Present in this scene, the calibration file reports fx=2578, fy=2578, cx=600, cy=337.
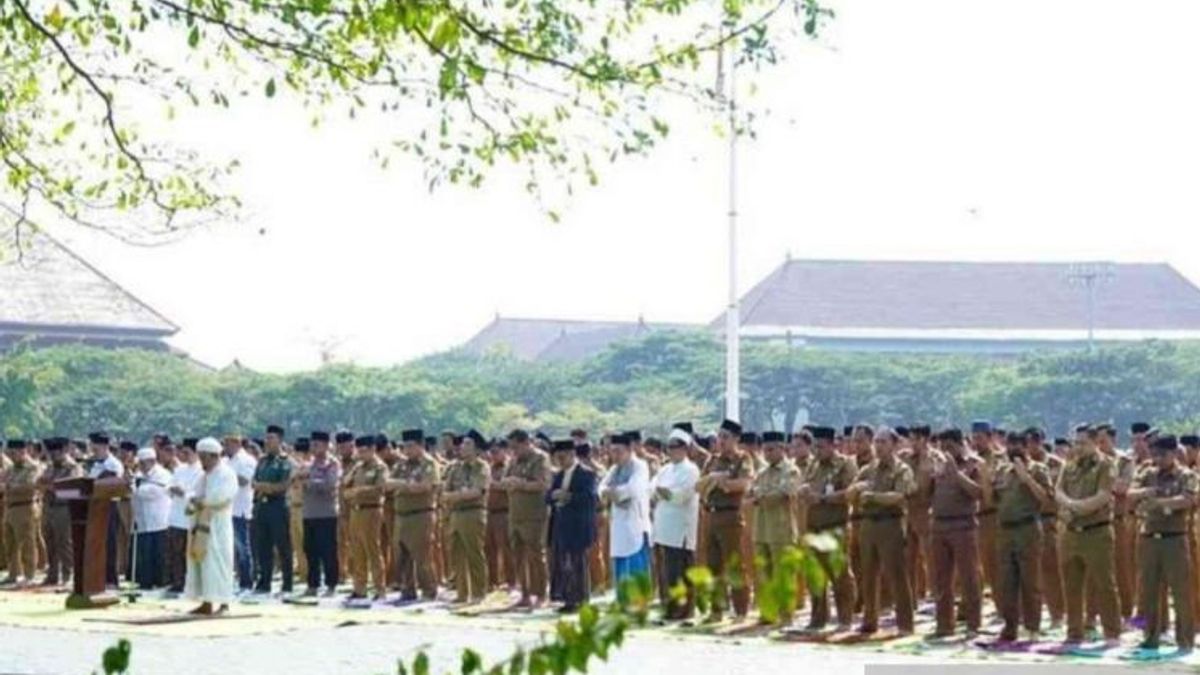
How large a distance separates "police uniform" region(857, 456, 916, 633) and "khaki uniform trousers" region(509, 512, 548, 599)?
4588 mm

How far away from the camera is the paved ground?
55.3 feet

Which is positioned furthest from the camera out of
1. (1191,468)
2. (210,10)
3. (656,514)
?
(656,514)

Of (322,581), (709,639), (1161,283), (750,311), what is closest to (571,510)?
(709,639)

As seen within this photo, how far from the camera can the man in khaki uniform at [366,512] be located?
25.0m

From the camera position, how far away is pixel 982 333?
330 ft

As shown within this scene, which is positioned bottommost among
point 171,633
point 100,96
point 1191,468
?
point 171,633

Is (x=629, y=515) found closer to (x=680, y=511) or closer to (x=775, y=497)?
(x=680, y=511)

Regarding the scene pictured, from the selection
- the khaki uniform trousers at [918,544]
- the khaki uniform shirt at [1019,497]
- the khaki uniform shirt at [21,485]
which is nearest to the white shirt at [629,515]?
the khaki uniform trousers at [918,544]

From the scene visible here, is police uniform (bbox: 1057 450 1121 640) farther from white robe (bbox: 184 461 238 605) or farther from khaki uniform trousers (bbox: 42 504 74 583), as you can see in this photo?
khaki uniform trousers (bbox: 42 504 74 583)

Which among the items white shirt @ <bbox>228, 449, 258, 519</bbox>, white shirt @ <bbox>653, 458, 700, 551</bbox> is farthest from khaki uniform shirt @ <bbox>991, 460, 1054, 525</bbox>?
white shirt @ <bbox>228, 449, 258, 519</bbox>

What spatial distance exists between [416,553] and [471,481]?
1.01 meters

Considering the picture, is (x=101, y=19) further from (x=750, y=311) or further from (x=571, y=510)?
(x=750, y=311)

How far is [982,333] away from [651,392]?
32.5 m

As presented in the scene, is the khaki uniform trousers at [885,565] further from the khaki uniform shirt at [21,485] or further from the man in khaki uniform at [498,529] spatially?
the khaki uniform shirt at [21,485]
